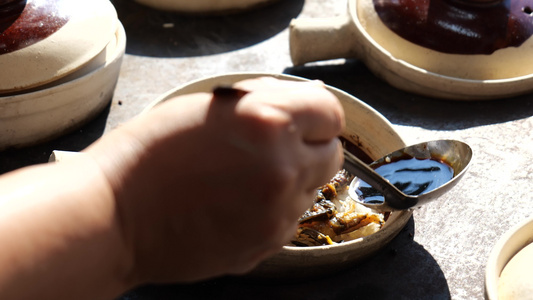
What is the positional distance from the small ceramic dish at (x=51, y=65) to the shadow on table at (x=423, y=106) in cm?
65

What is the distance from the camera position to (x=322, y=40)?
6.84 ft

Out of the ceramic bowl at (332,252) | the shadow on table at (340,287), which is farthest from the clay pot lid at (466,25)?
the shadow on table at (340,287)

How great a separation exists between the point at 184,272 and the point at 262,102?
224mm

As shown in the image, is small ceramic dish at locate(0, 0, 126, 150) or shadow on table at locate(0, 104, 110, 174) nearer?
small ceramic dish at locate(0, 0, 126, 150)

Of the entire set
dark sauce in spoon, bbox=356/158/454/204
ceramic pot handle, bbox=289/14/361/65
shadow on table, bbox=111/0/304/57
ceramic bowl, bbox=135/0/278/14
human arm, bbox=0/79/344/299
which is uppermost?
human arm, bbox=0/79/344/299

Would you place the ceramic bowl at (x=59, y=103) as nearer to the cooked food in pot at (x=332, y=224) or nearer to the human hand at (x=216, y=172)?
the cooked food in pot at (x=332, y=224)

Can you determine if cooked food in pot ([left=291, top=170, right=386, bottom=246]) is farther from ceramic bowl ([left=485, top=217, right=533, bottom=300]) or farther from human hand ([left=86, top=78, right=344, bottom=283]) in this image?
human hand ([left=86, top=78, right=344, bottom=283])

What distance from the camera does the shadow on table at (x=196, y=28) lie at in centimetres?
222

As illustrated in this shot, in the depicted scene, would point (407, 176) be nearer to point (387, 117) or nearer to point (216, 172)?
point (387, 117)

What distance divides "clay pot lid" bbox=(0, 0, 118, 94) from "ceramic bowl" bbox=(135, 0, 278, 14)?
0.66 metres

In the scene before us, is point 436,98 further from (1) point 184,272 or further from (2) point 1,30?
(1) point 184,272

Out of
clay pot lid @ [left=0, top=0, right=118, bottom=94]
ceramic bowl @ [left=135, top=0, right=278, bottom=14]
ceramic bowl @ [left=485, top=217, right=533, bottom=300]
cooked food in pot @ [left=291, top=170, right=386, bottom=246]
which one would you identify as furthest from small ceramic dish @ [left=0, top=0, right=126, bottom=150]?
ceramic bowl @ [left=485, top=217, right=533, bottom=300]

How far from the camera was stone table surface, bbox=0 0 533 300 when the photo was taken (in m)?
1.35

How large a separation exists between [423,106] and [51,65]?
109 cm
